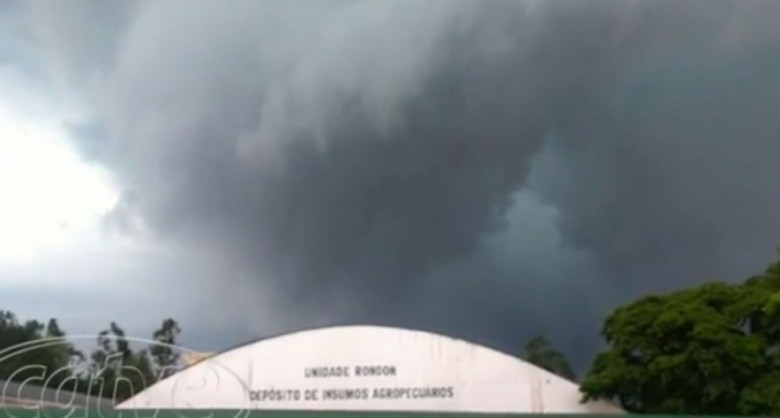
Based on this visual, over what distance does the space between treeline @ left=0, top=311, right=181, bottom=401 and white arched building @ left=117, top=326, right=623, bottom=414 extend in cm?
93

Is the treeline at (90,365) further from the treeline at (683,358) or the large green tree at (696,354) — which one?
the large green tree at (696,354)

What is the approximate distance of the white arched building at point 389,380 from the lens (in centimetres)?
2392

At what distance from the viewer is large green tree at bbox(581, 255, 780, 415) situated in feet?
74.3

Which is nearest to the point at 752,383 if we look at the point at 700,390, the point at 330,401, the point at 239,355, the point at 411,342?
the point at 700,390

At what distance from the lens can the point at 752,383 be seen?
2278 cm

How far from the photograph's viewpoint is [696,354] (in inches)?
895

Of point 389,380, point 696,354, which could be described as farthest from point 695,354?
point 389,380

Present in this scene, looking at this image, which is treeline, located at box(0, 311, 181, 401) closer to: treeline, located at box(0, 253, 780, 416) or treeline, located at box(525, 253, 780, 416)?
treeline, located at box(0, 253, 780, 416)

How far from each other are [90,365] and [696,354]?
11.8 metres

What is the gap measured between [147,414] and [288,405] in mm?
3847

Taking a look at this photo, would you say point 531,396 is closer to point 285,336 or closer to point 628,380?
point 628,380

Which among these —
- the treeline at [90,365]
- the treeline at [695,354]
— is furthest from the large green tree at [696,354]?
the treeline at [90,365]

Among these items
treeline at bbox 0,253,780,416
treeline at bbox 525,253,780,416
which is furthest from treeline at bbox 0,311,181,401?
treeline at bbox 525,253,780,416

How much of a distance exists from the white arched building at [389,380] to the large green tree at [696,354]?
84 cm
